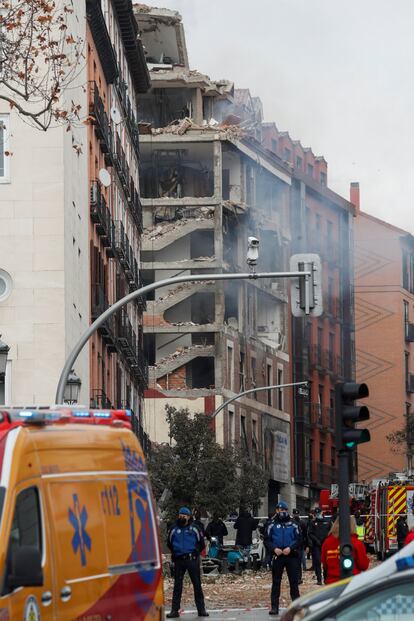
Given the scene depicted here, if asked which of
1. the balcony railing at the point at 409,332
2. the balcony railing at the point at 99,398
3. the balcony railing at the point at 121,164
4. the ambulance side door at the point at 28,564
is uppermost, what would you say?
the balcony railing at the point at 121,164

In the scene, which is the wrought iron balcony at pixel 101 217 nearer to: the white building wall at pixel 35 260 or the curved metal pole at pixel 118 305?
the white building wall at pixel 35 260

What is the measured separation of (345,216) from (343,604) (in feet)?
322

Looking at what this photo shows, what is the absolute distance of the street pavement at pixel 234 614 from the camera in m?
26.3

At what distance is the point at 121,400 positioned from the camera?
57844 millimetres

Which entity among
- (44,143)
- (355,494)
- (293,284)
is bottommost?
(355,494)

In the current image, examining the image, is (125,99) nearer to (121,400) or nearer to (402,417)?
(121,400)

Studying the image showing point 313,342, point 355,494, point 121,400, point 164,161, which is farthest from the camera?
point 313,342

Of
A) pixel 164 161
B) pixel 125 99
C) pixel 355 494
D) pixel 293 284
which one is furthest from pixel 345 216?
pixel 293 284

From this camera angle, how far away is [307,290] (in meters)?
29.7

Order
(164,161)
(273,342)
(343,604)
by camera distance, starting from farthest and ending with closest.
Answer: (273,342) → (164,161) → (343,604)

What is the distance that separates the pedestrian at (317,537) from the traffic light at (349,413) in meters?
17.9

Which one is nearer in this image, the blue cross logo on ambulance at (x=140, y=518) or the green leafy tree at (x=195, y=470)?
the blue cross logo on ambulance at (x=140, y=518)

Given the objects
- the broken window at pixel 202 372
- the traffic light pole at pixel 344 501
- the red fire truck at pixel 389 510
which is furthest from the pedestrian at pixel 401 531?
the traffic light pole at pixel 344 501

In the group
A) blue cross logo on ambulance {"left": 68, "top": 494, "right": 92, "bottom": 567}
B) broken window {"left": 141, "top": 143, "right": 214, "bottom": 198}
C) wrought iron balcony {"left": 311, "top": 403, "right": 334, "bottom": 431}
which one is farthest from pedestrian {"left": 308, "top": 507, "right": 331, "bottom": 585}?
wrought iron balcony {"left": 311, "top": 403, "right": 334, "bottom": 431}
